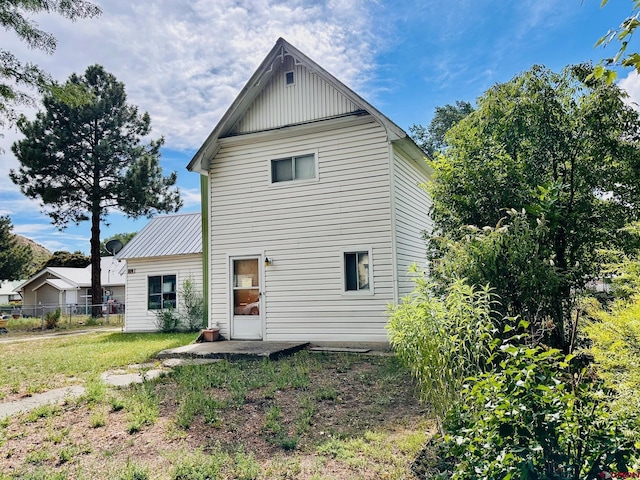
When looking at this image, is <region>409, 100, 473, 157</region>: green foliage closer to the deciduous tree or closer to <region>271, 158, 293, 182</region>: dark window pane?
the deciduous tree

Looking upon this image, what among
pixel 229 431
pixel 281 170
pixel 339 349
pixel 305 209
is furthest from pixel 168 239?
pixel 229 431

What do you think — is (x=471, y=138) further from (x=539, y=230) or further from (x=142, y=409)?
(x=142, y=409)

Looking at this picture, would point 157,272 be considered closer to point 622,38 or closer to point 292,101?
point 292,101

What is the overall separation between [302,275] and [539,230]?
5.70 metres

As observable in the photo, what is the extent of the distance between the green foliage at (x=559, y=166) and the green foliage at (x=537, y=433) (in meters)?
3.83

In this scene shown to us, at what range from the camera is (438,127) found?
28.4 m

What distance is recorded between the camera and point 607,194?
651cm

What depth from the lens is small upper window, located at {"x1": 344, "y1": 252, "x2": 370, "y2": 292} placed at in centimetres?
912

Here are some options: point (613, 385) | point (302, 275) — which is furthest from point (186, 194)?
point (613, 385)

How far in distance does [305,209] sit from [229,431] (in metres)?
6.13

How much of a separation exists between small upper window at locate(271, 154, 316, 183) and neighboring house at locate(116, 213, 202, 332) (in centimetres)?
632

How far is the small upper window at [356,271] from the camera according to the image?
29.9ft

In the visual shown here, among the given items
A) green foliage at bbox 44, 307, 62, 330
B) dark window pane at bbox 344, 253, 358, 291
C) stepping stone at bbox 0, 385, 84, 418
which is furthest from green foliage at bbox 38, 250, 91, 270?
stepping stone at bbox 0, 385, 84, 418

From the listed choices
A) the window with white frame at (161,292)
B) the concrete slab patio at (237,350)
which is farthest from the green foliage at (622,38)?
the window with white frame at (161,292)
